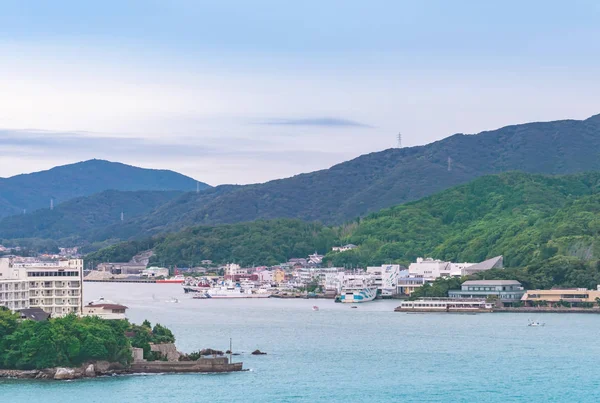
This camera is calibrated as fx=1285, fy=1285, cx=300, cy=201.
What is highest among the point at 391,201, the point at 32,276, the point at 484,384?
the point at 391,201

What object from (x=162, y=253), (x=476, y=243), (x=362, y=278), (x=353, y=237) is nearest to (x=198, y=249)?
(x=162, y=253)

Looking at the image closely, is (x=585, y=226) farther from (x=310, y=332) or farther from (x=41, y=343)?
(x=41, y=343)

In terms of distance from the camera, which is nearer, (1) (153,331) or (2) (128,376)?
(2) (128,376)

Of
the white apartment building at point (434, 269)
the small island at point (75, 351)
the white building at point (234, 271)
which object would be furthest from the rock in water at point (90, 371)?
the white building at point (234, 271)

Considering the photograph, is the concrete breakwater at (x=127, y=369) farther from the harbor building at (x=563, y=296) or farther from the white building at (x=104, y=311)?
the harbor building at (x=563, y=296)

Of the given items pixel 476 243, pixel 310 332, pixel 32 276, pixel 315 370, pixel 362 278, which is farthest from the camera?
pixel 476 243
